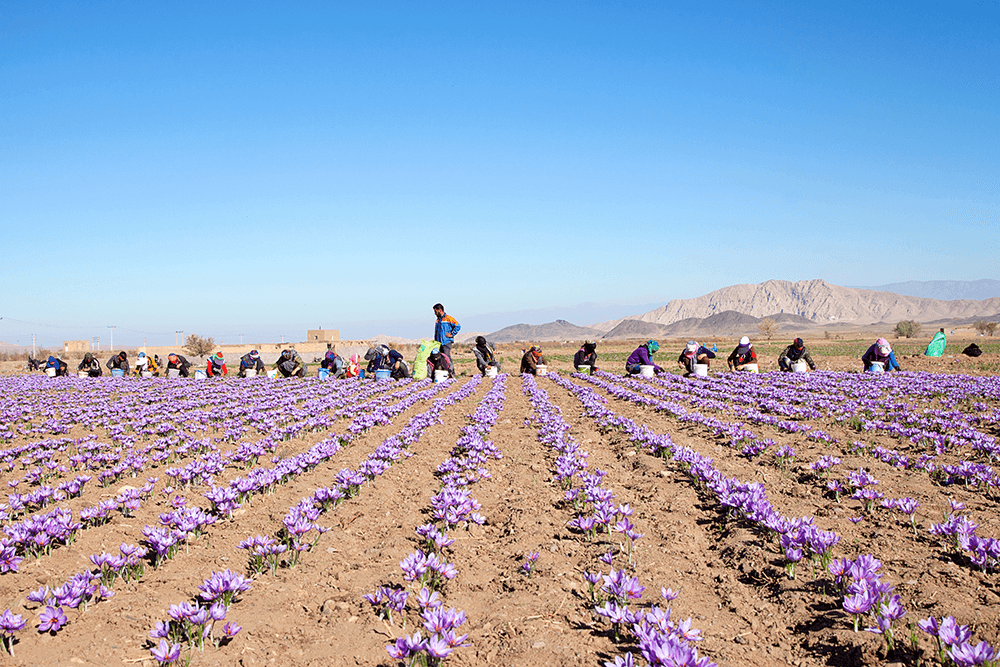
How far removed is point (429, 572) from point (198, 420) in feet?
36.9

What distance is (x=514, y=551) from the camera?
17.2ft

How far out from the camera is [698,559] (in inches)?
198

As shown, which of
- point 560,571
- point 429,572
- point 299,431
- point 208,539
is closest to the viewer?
point 429,572

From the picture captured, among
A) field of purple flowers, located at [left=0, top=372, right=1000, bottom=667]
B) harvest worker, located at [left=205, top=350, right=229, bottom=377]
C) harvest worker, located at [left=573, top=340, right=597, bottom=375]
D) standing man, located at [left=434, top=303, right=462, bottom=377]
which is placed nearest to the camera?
field of purple flowers, located at [left=0, top=372, right=1000, bottom=667]

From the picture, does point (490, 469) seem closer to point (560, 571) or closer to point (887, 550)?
point (560, 571)

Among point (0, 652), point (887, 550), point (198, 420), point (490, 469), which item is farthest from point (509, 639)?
point (198, 420)

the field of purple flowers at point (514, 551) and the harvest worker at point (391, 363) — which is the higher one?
the harvest worker at point (391, 363)

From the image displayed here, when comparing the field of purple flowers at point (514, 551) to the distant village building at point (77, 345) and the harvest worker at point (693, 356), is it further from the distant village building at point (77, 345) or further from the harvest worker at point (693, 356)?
the distant village building at point (77, 345)

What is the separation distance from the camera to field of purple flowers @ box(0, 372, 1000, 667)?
356 cm

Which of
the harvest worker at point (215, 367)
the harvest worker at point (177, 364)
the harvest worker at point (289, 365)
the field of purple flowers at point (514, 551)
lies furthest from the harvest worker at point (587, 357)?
the harvest worker at point (177, 364)

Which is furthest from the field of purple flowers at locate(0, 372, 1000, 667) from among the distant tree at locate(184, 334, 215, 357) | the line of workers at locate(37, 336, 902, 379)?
the distant tree at locate(184, 334, 215, 357)

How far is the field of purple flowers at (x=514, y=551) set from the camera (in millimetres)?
3561

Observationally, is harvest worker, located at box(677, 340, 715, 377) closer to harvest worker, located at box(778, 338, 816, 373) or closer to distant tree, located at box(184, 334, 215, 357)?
harvest worker, located at box(778, 338, 816, 373)

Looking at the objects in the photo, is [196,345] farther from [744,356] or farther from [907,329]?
[907,329]
